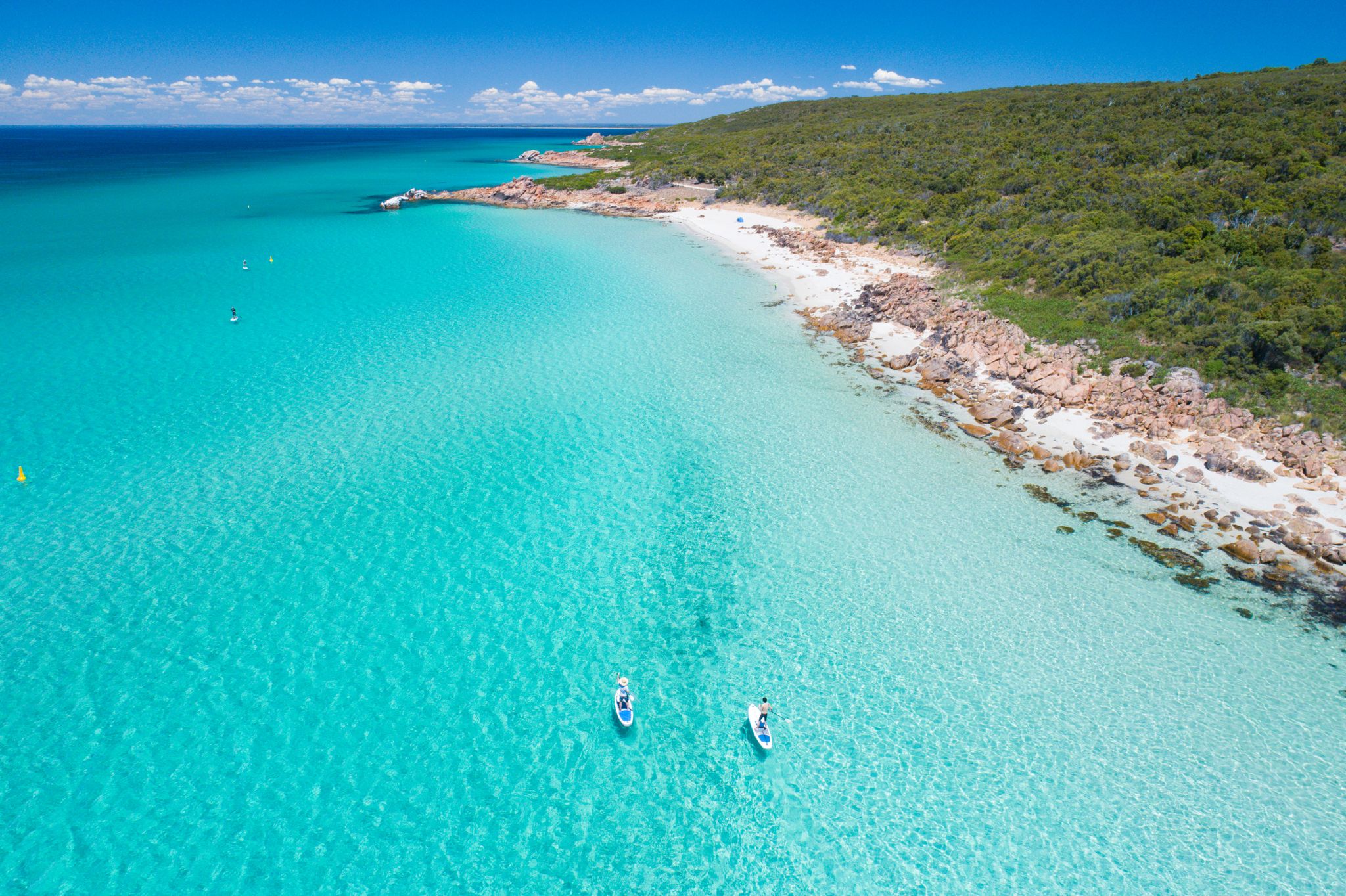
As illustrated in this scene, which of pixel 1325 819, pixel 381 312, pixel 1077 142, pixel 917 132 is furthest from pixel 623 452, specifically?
pixel 917 132

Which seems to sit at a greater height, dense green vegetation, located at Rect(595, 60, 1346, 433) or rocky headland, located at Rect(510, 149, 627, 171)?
rocky headland, located at Rect(510, 149, 627, 171)

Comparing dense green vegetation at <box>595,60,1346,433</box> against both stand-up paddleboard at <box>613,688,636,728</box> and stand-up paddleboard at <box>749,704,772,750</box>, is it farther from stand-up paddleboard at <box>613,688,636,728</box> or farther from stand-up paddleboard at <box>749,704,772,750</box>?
stand-up paddleboard at <box>613,688,636,728</box>

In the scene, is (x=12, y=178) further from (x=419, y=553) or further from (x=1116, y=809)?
(x=1116, y=809)

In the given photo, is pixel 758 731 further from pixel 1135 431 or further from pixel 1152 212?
pixel 1152 212

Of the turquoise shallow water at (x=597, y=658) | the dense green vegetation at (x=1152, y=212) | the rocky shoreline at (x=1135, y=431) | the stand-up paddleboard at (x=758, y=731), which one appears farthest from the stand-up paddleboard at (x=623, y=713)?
the dense green vegetation at (x=1152, y=212)

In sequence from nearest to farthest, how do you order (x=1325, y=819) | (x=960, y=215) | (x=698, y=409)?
(x=1325, y=819), (x=698, y=409), (x=960, y=215)

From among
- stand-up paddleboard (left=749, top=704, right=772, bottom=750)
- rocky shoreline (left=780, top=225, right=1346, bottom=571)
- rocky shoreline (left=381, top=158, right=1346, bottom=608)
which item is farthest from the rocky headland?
stand-up paddleboard (left=749, top=704, right=772, bottom=750)

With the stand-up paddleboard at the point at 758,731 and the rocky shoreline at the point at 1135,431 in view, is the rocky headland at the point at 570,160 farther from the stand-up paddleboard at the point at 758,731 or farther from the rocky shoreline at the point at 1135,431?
the stand-up paddleboard at the point at 758,731
